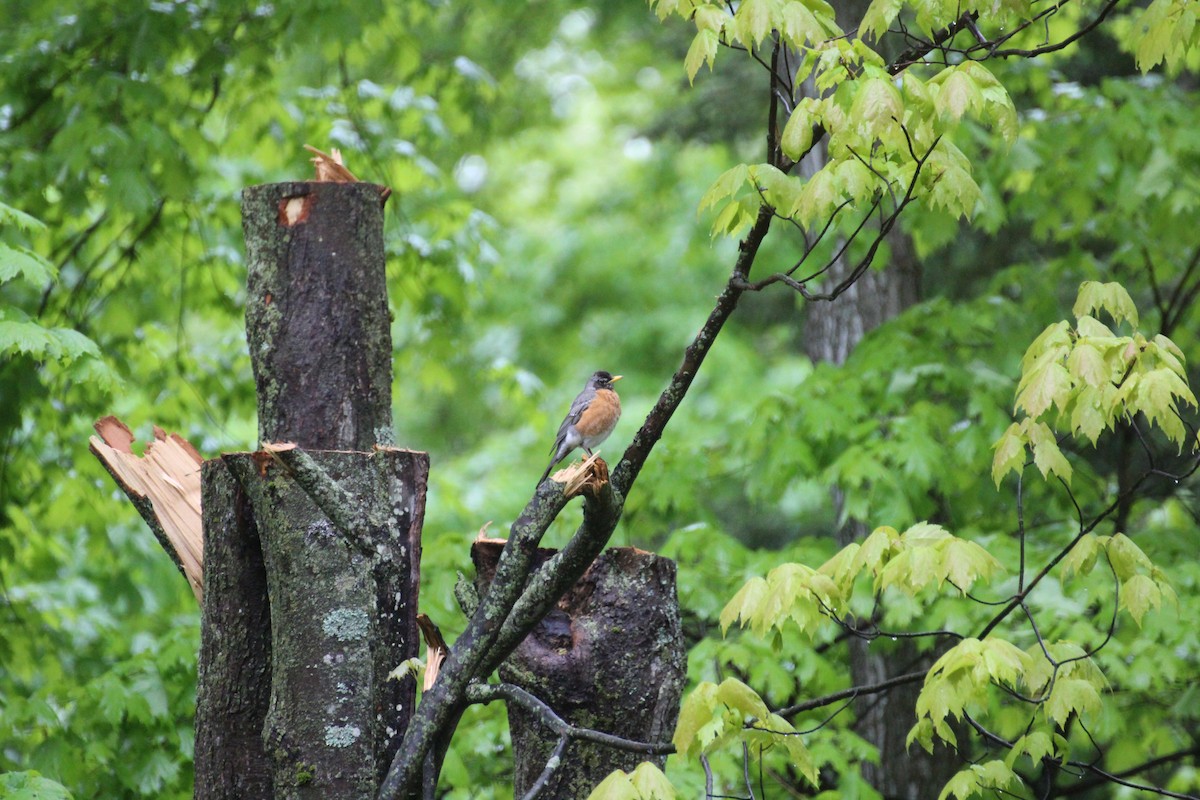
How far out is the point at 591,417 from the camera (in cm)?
499

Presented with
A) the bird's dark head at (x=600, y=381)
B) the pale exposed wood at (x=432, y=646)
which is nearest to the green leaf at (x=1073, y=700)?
the pale exposed wood at (x=432, y=646)

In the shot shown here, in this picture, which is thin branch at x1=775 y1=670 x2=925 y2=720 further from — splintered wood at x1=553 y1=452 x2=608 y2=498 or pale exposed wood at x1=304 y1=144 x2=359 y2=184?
pale exposed wood at x1=304 y1=144 x2=359 y2=184

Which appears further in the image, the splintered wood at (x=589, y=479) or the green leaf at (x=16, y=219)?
the green leaf at (x=16, y=219)

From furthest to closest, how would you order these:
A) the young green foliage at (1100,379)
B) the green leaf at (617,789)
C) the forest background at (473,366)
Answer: the forest background at (473,366), the young green foliage at (1100,379), the green leaf at (617,789)

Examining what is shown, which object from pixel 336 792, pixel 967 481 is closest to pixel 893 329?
pixel 967 481

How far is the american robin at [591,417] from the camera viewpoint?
197 inches

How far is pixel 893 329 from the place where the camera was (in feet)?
16.6

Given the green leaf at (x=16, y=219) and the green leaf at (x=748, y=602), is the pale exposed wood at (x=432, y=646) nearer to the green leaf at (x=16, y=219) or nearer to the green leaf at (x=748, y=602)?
the green leaf at (x=748, y=602)

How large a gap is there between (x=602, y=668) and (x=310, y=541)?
32.4 inches

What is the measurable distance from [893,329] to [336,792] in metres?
3.34

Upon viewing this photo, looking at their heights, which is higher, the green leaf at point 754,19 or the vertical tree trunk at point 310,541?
the green leaf at point 754,19

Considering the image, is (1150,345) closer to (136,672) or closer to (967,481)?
(967,481)

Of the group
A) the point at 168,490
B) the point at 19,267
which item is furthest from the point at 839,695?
the point at 19,267

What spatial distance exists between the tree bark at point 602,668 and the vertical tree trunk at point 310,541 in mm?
339
